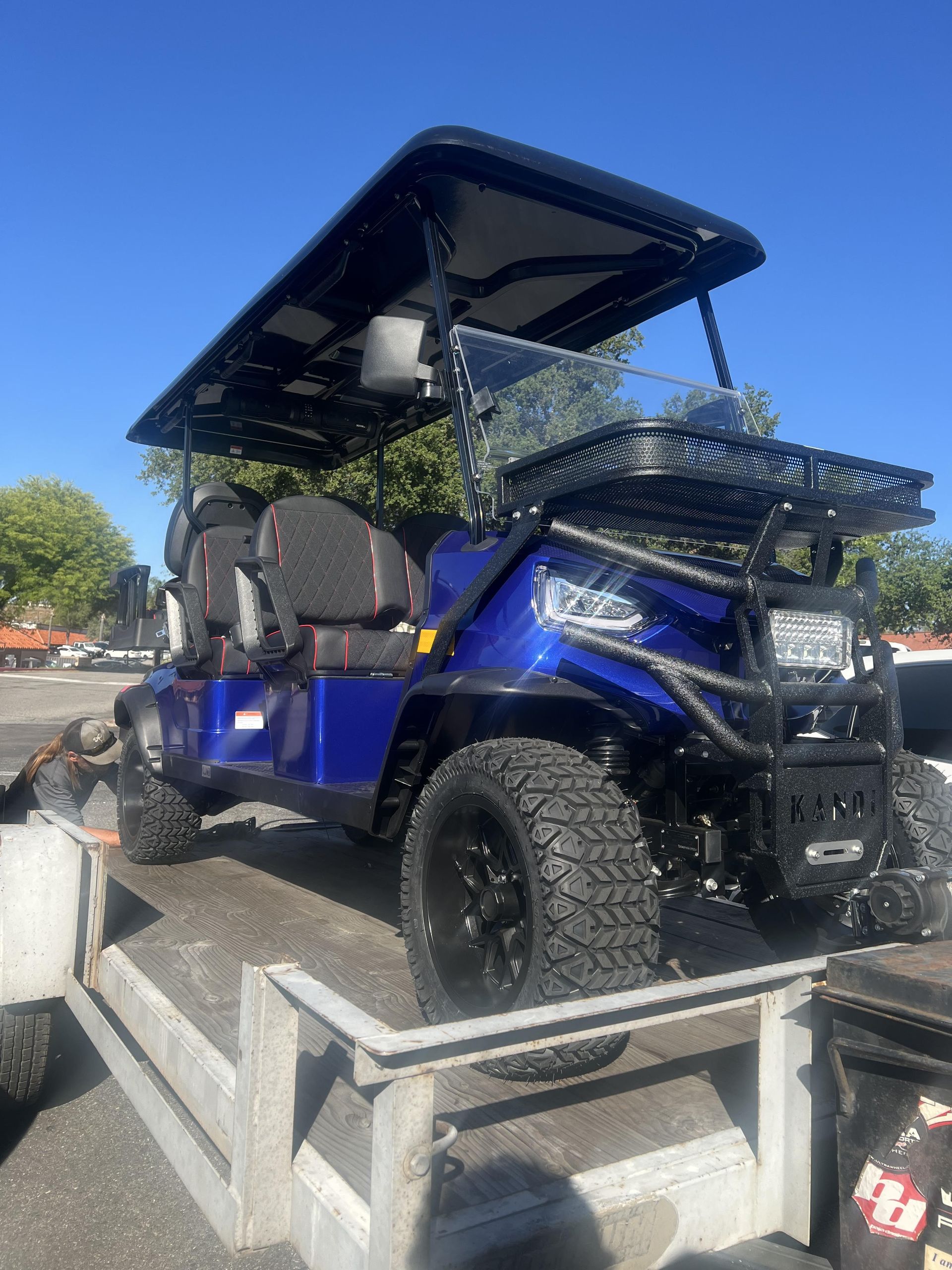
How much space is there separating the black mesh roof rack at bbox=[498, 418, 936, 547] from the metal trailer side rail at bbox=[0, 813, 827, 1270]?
1.12 meters

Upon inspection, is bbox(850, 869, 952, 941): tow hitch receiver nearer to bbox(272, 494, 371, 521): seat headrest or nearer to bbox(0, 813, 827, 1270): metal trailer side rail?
bbox(0, 813, 827, 1270): metal trailer side rail

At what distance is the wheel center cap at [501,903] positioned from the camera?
2.45 m

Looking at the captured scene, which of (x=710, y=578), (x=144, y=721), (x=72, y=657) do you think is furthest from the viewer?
(x=72, y=657)

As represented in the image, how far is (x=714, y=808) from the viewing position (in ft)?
9.43

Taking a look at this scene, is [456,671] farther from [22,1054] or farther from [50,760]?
[50,760]

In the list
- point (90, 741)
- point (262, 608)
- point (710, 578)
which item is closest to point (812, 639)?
point (710, 578)

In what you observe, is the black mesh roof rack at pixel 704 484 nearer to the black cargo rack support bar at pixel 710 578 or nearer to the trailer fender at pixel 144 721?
the black cargo rack support bar at pixel 710 578

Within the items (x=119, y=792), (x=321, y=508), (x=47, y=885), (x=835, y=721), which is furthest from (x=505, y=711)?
(x=119, y=792)

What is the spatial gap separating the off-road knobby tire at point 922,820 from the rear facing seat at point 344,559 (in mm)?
2656

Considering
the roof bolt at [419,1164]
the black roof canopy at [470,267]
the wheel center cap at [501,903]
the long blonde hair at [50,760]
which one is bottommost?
the long blonde hair at [50,760]

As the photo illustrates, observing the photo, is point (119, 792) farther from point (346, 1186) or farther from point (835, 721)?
point (346, 1186)

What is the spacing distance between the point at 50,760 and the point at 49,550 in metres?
61.3

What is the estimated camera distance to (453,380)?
3271 millimetres

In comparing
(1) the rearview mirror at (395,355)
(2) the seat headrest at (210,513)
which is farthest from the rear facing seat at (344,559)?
(1) the rearview mirror at (395,355)
